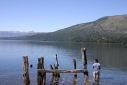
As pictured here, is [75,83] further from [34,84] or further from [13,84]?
[13,84]

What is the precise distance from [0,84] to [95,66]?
43.3ft

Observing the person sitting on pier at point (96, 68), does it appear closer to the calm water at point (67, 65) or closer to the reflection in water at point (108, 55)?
the calm water at point (67, 65)

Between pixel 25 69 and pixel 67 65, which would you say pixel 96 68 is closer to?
pixel 25 69

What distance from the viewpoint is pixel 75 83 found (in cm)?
2903

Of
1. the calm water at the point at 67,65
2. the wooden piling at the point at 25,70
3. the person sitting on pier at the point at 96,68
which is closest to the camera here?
the wooden piling at the point at 25,70

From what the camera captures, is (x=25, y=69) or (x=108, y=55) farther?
(x=108, y=55)

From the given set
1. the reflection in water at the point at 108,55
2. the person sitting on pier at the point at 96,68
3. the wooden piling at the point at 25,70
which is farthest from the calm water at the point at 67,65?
the wooden piling at the point at 25,70

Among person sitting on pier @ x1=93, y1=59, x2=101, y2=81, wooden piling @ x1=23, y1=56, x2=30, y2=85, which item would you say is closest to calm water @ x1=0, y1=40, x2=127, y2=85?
person sitting on pier @ x1=93, y1=59, x2=101, y2=81

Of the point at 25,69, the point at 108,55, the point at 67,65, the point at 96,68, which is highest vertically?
the point at 25,69

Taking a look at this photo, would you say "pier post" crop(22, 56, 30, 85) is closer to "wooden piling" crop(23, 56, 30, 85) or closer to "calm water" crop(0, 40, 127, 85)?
"wooden piling" crop(23, 56, 30, 85)

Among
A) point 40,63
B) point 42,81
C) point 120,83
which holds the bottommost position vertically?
point 120,83

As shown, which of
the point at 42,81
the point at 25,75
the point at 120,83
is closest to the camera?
the point at 25,75

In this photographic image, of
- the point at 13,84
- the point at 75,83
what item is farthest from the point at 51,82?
the point at 13,84

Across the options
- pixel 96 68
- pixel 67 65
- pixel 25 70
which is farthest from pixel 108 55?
pixel 25 70
